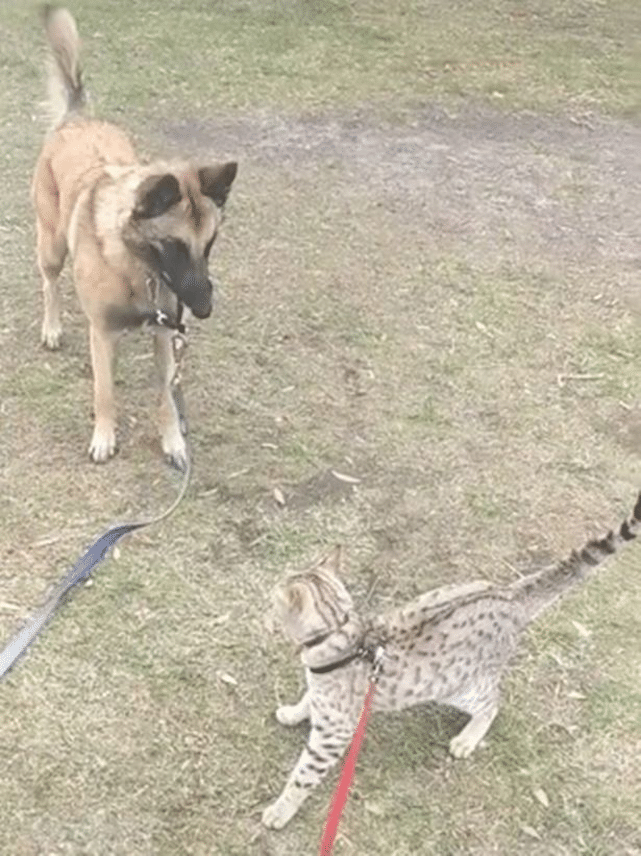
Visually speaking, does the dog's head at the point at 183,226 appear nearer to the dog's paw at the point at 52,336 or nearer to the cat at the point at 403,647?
the dog's paw at the point at 52,336

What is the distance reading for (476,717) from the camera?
3.90 meters

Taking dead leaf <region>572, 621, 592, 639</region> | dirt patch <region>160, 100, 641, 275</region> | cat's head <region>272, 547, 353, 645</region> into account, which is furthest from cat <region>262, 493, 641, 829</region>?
dirt patch <region>160, 100, 641, 275</region>

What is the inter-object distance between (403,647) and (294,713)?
55 centimetres

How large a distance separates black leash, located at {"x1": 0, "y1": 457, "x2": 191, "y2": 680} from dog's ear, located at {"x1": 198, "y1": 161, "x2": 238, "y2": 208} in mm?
1240

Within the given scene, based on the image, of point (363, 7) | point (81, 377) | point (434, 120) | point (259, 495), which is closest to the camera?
point (259, 495)

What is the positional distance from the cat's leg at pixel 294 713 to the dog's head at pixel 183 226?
5.23ft

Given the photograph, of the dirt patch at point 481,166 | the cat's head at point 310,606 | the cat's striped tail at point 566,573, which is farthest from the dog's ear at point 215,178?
the dirt patch at point 481,166

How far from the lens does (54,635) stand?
4211mm

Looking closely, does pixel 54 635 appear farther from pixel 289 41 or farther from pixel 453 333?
pixel 289 41

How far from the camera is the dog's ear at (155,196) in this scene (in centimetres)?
434

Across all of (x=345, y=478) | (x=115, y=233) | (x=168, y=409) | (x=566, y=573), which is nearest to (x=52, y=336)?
(x=168, y=409)

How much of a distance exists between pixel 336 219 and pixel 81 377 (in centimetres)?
238

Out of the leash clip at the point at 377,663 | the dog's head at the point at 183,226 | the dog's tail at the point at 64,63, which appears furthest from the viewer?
the dog's tail at the point at 64,63

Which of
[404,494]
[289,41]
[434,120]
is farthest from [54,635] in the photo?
[289,41]
